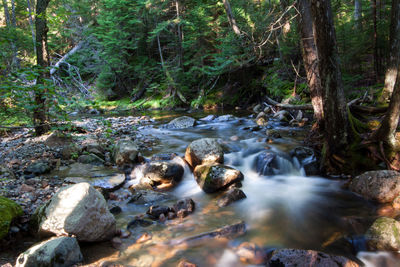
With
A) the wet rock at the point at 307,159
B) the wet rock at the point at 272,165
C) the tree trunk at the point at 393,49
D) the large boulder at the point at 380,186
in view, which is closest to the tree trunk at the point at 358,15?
the tree trunk at the point at 393,49

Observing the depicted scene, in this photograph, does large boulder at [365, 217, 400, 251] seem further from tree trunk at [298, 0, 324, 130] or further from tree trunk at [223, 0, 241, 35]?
tree trunk at [223, 0, 241, 35]

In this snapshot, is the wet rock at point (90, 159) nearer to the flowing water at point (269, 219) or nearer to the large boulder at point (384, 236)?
the flowing water at point (269, 219)

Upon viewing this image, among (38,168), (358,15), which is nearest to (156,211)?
(38,168)

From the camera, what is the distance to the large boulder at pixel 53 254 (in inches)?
120

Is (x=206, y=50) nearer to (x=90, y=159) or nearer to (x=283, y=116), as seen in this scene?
(x=283, y=116)

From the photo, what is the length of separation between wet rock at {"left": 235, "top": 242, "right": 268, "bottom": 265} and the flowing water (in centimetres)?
10

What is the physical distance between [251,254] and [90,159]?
189 inches

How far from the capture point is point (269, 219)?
→ 4707mm

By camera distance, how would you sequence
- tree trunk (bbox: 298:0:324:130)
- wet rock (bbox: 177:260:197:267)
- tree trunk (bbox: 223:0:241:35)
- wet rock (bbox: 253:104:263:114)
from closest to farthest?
wet rock (bbox: 177:260:197:267)
tree trunk (bbox: 298:0:324:130)
tree trunk (bbox: 223:0:241:35)
wet rock (bbox: 253:104:263:114)

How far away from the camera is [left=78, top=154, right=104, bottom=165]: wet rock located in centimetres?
666

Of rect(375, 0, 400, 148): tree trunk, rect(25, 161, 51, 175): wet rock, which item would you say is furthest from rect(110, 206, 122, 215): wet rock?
rect(375, 0, 400, 148): tree trunk

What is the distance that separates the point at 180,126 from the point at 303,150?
6494mm

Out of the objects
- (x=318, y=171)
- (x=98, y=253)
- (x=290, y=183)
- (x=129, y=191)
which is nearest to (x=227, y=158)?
(x=290, y=183)

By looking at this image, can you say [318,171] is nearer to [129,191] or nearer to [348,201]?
[348,201]
